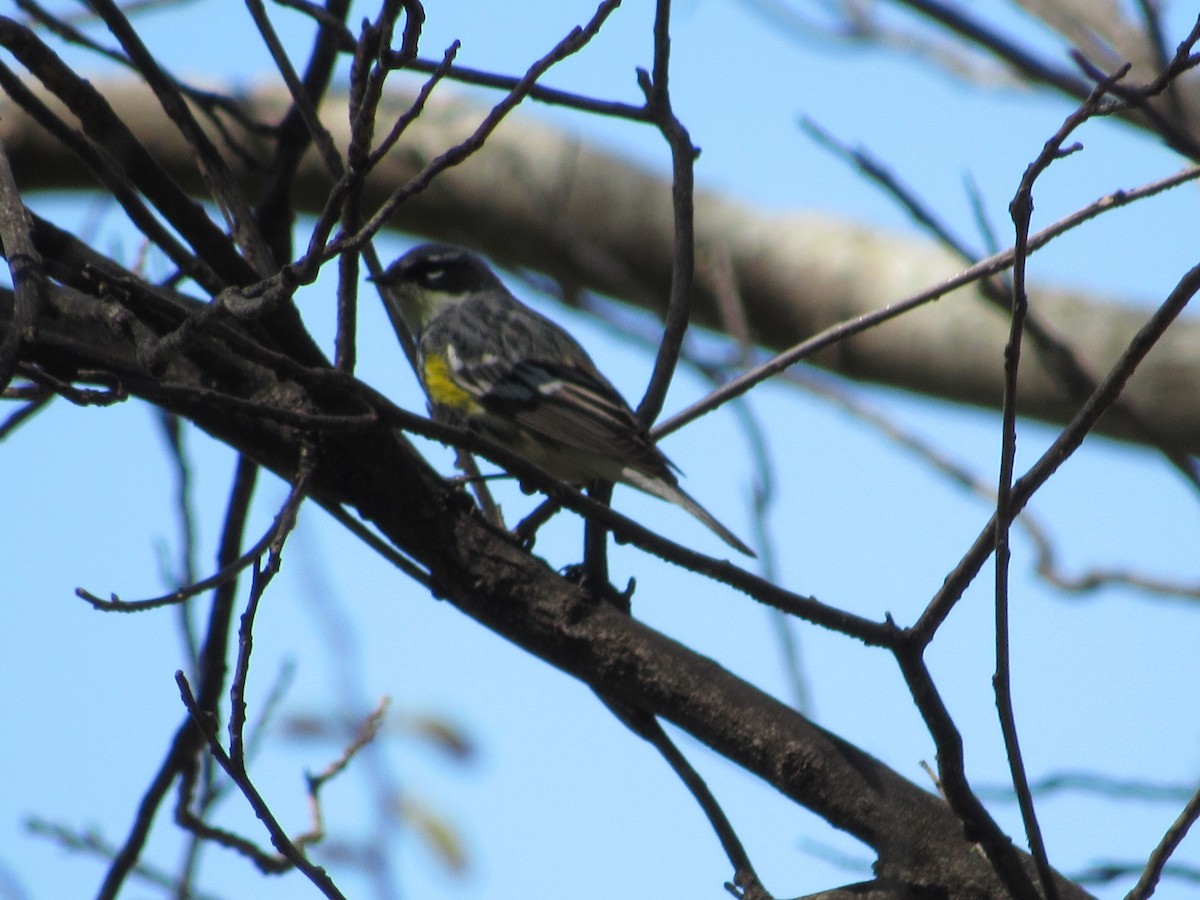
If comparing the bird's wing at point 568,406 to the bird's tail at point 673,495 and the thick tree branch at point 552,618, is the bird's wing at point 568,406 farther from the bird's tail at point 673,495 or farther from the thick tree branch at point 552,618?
the thick tree branch at point 552,618

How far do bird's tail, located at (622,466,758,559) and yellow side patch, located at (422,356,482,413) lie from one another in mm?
1019

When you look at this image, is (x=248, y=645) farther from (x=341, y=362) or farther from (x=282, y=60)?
(x=282, y=60)

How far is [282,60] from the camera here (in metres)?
3.23

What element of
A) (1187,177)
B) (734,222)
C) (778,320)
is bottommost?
(1187,177)

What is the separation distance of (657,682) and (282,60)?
1740 mm

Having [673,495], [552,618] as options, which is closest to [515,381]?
[673,495]

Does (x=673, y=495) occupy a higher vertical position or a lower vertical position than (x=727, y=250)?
lower

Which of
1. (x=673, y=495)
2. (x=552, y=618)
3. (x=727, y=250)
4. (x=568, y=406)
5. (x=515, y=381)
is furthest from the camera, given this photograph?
(x=727, y=250)

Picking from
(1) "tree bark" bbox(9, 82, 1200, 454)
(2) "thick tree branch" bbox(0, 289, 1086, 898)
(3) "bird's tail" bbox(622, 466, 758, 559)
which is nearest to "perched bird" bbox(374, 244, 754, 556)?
(3) "bird's tail" bbox(622, 466, 758, 559)

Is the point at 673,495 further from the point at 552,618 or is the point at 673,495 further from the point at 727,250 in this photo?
the point at 727,250

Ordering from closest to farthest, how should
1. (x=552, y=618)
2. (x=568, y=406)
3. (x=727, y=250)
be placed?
(x=552, y=618)
(x=568, y=406)
(x=727, y=250)

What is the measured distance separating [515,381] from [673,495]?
1257 millimetres

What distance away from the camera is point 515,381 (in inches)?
197

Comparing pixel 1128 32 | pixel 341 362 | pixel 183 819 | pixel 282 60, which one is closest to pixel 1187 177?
pixel 341 362
